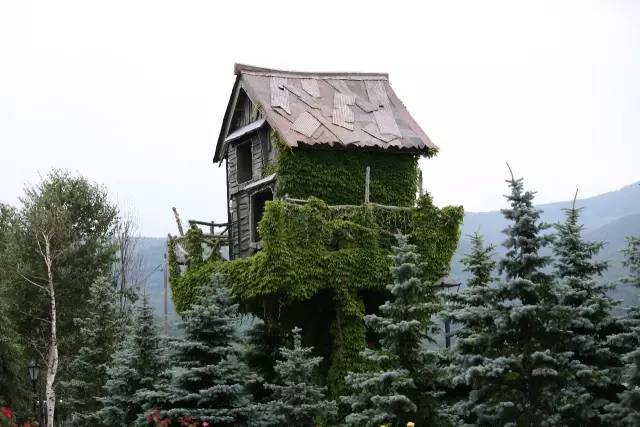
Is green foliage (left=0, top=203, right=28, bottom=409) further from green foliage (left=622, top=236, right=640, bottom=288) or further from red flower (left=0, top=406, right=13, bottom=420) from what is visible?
green foliage (left=622, top=236, right=640, bottom=288)

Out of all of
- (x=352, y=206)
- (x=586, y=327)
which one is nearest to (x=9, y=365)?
(x=352, y=206)

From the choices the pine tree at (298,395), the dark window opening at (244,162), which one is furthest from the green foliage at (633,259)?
the dark window opening at (244,162)

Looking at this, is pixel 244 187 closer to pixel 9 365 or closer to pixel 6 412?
pixel 9 365

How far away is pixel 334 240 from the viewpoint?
1061 inches

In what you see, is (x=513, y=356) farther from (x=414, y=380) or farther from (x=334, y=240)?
(x=334, y=240)

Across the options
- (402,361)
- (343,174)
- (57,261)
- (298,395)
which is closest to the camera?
(402,361)

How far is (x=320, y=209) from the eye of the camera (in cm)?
2639

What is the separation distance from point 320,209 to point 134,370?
6.99 metres

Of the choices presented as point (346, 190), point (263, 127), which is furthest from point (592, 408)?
point (263, 127)

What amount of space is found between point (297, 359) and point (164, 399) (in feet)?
12.2

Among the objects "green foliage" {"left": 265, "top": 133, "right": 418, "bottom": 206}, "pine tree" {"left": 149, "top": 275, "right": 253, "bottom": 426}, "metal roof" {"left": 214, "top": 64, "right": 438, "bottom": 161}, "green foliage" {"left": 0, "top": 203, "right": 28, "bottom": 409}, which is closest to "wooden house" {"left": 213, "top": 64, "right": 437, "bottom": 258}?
"metal roof" {"left": 214, "top": 64, "right": 438, "bottom": 161}

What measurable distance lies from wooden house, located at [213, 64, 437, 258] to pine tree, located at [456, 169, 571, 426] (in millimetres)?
11540

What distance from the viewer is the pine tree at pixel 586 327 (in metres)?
17.4

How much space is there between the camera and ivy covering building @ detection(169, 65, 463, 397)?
2592cm
